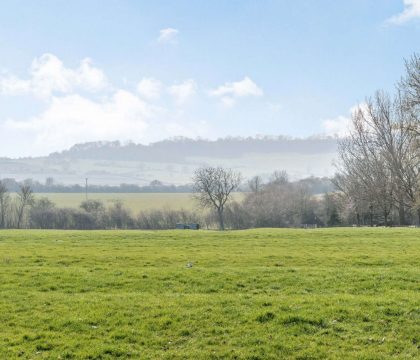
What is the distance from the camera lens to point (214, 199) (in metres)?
94.5

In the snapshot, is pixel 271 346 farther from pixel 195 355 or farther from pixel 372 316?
pixel 372 316

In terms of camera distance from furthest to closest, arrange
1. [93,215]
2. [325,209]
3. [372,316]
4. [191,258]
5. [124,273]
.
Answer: [93,215] < [325,209] < [191,258] < [124,273] < [372,316]

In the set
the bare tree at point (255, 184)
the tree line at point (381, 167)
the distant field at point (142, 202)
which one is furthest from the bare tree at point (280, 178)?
the tree line at point (381, 167)

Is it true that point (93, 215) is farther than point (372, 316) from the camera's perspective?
Yes

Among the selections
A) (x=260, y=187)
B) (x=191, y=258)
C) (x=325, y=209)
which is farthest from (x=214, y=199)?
(x=191, y=258)

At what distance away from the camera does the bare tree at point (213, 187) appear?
9431 cm

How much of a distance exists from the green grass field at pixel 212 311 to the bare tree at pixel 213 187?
7710 centimetres

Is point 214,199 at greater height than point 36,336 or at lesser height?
greater

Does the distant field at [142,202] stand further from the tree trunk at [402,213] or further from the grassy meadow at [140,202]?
the tree trunk at [402,213]

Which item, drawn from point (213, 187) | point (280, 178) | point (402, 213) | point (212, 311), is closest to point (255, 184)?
point (280, 178)

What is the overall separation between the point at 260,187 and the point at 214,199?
3187cm

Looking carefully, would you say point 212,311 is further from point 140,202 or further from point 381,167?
point 140,202

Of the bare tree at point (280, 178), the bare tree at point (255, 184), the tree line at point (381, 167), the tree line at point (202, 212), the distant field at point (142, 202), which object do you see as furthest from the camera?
the bare tree at point (280, 178)

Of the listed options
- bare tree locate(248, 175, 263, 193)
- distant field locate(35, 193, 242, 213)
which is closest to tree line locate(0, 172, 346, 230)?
distant field locate(35, 193, 242, 213)
